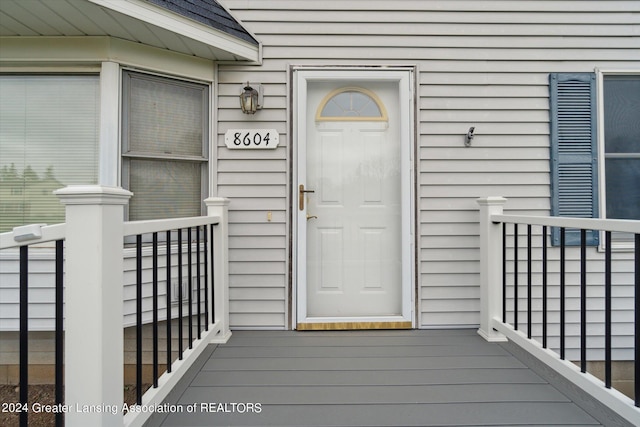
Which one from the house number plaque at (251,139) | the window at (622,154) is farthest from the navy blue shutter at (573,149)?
the house number plaque at (251,139)

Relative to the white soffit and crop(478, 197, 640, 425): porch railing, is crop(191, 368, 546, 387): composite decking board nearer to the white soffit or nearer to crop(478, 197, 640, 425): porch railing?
crop(478, 197, 640, 425): porch railing

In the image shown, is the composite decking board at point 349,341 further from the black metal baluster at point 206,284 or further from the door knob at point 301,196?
the door knob at point 301,196

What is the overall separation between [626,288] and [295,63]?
3.13m

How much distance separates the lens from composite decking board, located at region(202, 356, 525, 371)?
6.82 ft

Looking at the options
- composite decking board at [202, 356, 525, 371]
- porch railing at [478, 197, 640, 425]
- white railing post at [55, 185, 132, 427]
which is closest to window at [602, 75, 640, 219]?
porch railing at [478, 197, 640, 425]

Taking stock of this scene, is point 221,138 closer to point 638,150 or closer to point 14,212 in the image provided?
point 14,212

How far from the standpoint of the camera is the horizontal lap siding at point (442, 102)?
275cm

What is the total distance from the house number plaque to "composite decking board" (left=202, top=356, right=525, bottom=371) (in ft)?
4.97

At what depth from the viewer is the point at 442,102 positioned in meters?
2.80

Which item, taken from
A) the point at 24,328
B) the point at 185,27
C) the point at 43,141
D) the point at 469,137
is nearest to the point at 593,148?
the point at 469,137

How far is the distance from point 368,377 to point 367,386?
0.09 metres

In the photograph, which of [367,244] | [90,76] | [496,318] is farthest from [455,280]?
[90,76]

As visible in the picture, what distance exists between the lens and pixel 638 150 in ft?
9.26

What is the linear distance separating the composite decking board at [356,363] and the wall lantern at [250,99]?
1.76m
